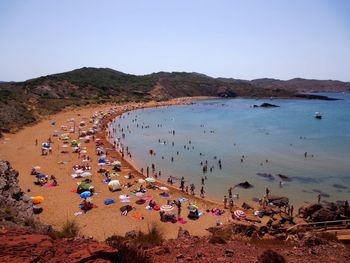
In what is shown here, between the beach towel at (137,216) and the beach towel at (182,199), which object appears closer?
the beach towel at (137,216)

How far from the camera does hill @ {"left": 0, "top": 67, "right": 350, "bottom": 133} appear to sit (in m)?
59.7

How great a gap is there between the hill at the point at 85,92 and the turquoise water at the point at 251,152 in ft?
61.7

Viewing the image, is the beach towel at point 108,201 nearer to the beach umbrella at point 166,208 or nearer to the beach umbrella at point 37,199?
the beach umbrella at point 166,208

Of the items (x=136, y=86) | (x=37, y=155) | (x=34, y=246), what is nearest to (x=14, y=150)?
(x=37, y=155)

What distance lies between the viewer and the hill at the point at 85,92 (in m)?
59.7

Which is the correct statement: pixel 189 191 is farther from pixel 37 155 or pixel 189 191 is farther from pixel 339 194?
pixel 37 155

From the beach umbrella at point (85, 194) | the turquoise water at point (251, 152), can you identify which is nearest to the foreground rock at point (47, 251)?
the beach umbrella at point (85, 194)

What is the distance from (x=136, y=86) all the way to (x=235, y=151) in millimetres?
98142

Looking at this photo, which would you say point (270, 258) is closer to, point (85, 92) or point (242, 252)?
point (242, 252)

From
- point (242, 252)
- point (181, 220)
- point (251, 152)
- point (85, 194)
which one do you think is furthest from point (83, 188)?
point (251, 152)

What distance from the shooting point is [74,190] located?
25547 millimetres

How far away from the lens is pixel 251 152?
42.8 metres

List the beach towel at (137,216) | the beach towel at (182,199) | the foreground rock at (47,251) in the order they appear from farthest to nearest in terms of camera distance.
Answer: the beach towel at (182,199)
the beach towel at (137,216)
the foreground rock at (47,251)

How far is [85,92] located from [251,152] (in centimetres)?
7649
